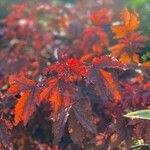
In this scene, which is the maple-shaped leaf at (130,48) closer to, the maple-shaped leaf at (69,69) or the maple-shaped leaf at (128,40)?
the maple-shaped leaf at (128,40)

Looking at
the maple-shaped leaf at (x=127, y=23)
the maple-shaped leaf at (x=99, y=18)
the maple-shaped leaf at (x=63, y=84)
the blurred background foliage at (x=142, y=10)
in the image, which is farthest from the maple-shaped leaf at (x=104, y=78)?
the maple-shaped leaf at (x=99, y=18)

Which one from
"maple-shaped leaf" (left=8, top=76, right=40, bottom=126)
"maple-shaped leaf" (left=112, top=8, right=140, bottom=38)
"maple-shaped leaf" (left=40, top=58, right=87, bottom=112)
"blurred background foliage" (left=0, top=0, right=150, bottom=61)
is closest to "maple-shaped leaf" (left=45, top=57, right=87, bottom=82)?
"maple-shaped leaf" (left=40, top=58, right=87, bottom=112)

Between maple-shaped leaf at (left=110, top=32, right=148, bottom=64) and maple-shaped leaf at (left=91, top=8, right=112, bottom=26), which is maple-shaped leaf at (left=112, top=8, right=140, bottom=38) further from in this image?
maple-shaped leaf at (left=91, top=8, right=112, bottom=26)

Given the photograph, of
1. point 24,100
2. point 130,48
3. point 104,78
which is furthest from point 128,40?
point 24,100

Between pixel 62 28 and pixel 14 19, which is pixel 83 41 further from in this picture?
pixel 14 19

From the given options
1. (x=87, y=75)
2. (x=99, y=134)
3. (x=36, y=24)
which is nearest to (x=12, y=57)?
(x=36, y=24)

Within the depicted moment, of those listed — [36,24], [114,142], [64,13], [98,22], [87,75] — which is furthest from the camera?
[64,13]

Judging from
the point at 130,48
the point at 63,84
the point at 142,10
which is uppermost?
the point at 63,84

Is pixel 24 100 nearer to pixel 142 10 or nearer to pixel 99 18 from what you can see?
pixel 99 18
